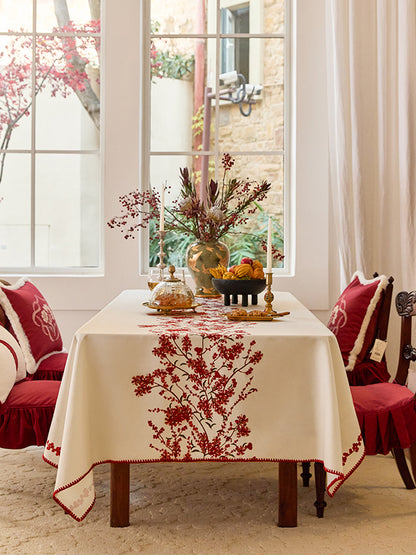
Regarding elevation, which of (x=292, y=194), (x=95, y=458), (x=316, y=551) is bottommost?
A: (x=316, y=551)

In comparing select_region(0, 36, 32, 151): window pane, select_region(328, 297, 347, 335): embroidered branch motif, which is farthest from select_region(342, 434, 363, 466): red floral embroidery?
select_region(0, 36, 32, 151): window pane

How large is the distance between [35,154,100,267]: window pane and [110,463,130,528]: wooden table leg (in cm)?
209

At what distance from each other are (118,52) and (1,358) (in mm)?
2201

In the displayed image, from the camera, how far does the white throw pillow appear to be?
2.50 metres

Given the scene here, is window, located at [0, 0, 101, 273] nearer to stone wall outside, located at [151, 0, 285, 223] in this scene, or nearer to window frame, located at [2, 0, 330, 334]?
window frame, located at [2, 0, 330, 334]

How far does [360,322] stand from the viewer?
9.34 ft

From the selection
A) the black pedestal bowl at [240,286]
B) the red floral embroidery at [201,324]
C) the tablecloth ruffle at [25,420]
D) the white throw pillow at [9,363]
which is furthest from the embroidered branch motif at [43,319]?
the black pedestal bowl at [240,286]

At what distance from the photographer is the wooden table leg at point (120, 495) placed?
2266mm

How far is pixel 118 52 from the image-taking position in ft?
13.2

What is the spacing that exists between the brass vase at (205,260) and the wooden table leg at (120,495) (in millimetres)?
1115

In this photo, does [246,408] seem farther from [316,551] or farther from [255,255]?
[255,255]

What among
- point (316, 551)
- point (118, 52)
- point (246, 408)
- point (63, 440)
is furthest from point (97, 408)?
point (118, 52)

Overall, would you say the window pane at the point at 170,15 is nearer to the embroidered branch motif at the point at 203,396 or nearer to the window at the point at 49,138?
the window at the point at 49,138

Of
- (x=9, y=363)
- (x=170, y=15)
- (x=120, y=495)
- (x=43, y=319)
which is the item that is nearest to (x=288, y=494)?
(x=120, y=495)
